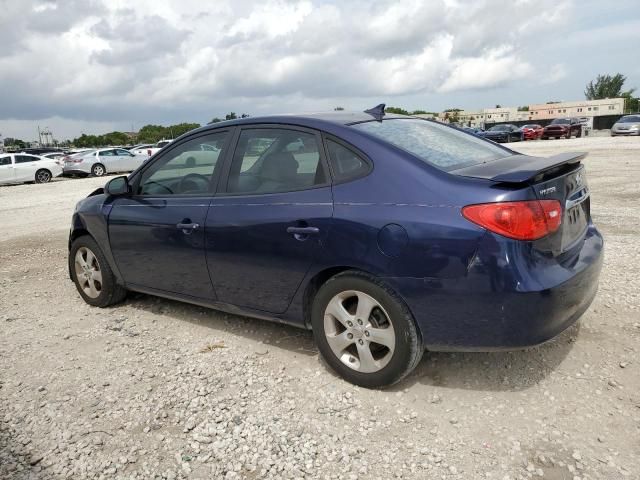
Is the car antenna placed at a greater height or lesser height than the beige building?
lesser

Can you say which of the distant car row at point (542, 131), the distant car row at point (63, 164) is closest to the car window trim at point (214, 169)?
the distant car row at point (63, 164)

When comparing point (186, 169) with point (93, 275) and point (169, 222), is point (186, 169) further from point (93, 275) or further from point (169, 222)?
point (93, 275)

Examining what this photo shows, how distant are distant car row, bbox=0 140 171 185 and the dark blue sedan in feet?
72.7

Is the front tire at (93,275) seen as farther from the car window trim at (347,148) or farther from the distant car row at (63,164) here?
the distant car row at (63,164)

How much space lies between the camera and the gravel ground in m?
2.42

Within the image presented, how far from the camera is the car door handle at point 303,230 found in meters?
2.95

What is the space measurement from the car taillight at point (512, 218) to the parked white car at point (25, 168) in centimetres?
2460

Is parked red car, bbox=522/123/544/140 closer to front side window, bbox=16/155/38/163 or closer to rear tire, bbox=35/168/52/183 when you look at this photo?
rear tire, bbox=35/168/52/183

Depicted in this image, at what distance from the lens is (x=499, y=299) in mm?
2480

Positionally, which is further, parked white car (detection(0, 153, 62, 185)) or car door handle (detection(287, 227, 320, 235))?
parked white car (detection(0, 153, 62, 185))

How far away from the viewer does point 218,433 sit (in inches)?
106

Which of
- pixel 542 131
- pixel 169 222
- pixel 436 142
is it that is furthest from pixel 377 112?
pixel 542 131

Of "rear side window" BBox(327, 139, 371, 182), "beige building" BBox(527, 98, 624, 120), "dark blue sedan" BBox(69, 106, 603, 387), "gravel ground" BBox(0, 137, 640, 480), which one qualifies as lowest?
"gravel ground" BBox(0, 137, 640, 480)

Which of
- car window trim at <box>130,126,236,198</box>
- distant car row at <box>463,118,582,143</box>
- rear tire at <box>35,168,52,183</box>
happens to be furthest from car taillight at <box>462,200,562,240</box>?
distant car row at <box>463,118,582,143</box>
